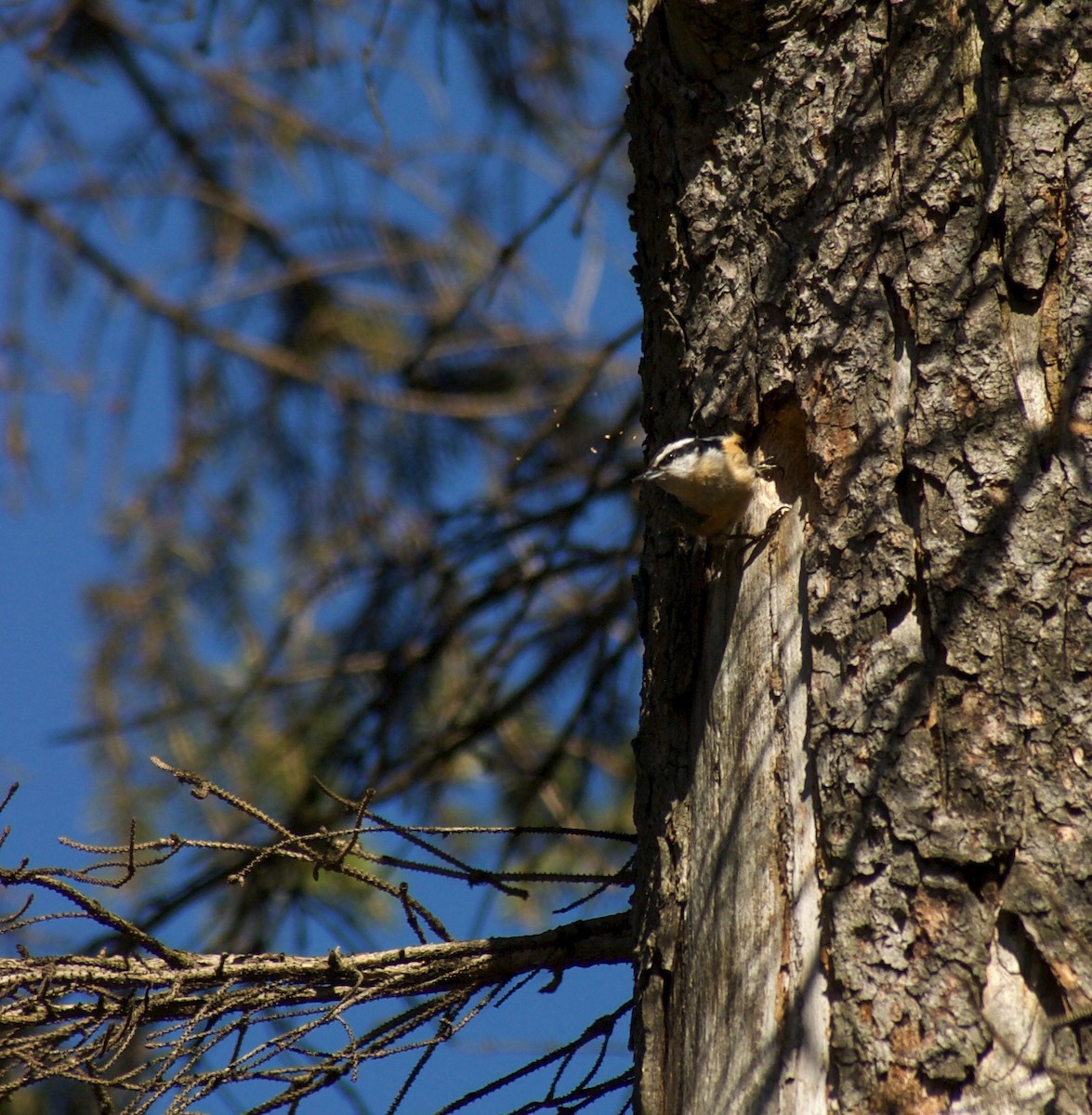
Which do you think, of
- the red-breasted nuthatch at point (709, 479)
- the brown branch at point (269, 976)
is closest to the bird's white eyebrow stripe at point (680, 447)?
the red-breasted nuthatch at point (709, 479)

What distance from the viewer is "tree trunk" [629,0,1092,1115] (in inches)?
56.8

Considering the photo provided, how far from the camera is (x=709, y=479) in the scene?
195cm

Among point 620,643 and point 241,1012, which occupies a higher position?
point 620,643

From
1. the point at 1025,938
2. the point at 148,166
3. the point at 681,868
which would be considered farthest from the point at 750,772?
the point at 148,166

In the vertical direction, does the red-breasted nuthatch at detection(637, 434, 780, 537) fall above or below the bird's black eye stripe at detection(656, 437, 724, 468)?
below

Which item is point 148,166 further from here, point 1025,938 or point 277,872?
point 1025,938

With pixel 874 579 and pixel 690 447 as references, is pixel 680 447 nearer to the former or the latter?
pixel 690 447

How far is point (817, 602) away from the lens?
5.62ft

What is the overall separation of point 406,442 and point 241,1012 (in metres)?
2.32

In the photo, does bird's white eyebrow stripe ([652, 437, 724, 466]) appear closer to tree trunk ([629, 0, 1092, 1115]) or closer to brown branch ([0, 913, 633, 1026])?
tree trunk ([629, 0, 1092, 1115])

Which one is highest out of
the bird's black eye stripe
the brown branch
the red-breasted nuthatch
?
the bird's black eye stripe

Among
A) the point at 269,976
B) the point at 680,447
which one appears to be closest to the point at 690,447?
the point at 680,447

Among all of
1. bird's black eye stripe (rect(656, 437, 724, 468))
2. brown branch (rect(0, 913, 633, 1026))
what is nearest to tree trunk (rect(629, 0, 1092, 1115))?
bird's black eye stripe (rect(656, 437, 724, 468))

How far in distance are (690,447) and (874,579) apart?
47 cm
